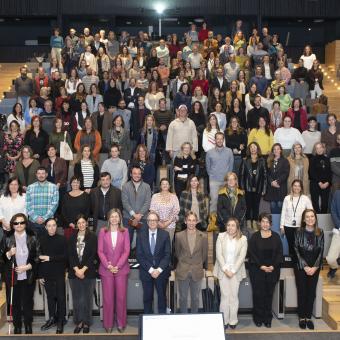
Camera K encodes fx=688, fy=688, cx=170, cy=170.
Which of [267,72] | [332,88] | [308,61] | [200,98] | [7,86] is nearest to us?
[200,98]

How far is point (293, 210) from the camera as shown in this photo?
8930 mm

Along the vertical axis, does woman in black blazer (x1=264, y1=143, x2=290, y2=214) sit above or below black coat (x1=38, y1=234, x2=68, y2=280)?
above

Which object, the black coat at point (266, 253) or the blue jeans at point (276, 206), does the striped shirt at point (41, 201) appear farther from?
the blue jeans at point (276, 206)

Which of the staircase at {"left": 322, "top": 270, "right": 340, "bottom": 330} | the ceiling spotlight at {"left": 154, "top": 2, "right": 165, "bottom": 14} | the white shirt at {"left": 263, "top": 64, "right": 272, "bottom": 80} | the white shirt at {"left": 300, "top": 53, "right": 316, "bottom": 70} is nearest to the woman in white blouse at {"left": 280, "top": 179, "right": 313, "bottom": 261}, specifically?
the staircase at {"left": 322, "top": 270, "right": 340, "bottom": 330}

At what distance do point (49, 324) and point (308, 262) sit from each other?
3.12m

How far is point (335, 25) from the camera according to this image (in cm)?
2416

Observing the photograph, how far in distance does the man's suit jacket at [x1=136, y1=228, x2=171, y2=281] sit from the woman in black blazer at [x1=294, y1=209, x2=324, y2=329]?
1.54m

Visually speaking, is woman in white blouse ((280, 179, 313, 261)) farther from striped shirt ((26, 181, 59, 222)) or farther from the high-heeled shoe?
striped shirt ((26, 181, 59, 222))

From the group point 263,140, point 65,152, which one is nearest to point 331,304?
point 263,140

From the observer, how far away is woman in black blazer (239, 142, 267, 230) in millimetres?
9836

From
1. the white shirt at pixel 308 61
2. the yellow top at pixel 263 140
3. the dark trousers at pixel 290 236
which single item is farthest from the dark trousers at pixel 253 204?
the white shirt at pixel 308 61

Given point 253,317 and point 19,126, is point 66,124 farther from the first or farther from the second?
point 253,317

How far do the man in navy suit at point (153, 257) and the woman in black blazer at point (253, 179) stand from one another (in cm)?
222

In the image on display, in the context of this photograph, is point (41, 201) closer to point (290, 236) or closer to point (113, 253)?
point (113, 253)
